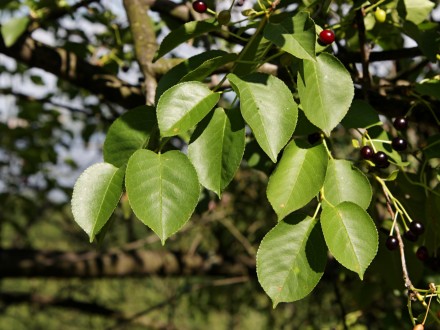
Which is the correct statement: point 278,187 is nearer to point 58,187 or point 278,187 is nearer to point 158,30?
point 158,30

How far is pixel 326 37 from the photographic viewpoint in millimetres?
887

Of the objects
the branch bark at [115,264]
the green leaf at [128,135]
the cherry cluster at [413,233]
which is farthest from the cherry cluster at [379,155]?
the branch bark at [115,264]

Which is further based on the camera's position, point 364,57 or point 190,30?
point 364,57

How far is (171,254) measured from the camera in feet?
9.53

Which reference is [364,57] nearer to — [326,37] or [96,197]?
[326,37]

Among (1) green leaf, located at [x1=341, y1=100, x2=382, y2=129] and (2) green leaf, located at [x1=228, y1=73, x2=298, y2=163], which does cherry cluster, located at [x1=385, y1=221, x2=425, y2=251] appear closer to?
(1) green leaf, located at [x1=341, y1=100, x2=382, y2=129]

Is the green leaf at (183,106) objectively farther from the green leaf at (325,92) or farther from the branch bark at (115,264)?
the branch bark at (115,264)

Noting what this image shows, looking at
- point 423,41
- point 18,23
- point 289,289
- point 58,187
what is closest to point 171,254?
point 58,187

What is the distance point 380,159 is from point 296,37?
25 centimetres

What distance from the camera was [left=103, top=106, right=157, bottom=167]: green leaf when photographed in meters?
0.88

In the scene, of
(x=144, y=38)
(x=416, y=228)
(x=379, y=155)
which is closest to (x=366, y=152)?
(x=379, y=155)

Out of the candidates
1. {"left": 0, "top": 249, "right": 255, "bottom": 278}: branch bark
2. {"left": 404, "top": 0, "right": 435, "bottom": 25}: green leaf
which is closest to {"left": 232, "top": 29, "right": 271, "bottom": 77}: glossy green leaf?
{"left": 404, "top": 0, "right": 435, "bottom": 25}: green leaf

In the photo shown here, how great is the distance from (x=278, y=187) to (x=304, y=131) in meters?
0.13

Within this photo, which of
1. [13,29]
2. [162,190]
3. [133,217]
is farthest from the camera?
[133,217]
